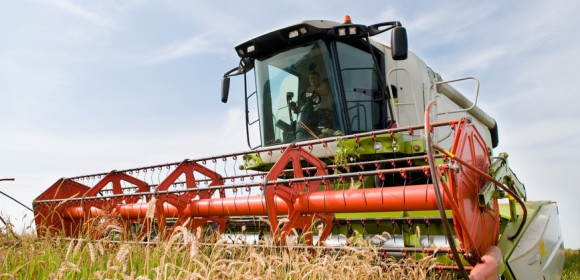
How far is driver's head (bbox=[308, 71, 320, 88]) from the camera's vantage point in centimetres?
516

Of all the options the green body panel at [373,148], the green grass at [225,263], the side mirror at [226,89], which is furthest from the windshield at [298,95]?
the green grass at [225,263]

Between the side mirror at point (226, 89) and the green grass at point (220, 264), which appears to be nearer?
the green grass at point (220, 264)

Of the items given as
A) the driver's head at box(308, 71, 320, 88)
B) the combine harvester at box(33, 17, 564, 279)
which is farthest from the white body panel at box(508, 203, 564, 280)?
the driver's head at box(308, 71, 320, 88)

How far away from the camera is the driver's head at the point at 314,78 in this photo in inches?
203

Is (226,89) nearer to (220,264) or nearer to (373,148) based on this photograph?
(373,148)

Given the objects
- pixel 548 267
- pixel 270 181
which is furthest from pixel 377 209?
pixel 548 267

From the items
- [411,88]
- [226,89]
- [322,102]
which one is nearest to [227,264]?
[322,102]

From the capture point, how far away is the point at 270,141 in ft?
18.2

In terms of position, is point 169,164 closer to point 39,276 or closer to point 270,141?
point 270,141

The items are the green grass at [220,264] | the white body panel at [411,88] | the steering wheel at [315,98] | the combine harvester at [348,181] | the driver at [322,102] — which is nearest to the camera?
the green grass at [220,264]

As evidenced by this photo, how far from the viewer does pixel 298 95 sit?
5.27 meters

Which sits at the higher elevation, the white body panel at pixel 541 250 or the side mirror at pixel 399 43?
the side mirror at pixel 399 43

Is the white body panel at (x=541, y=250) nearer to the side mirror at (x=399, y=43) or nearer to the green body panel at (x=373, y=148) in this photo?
the green body panel at (x=373, y=148)

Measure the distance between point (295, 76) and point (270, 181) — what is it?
2033 millimetres
